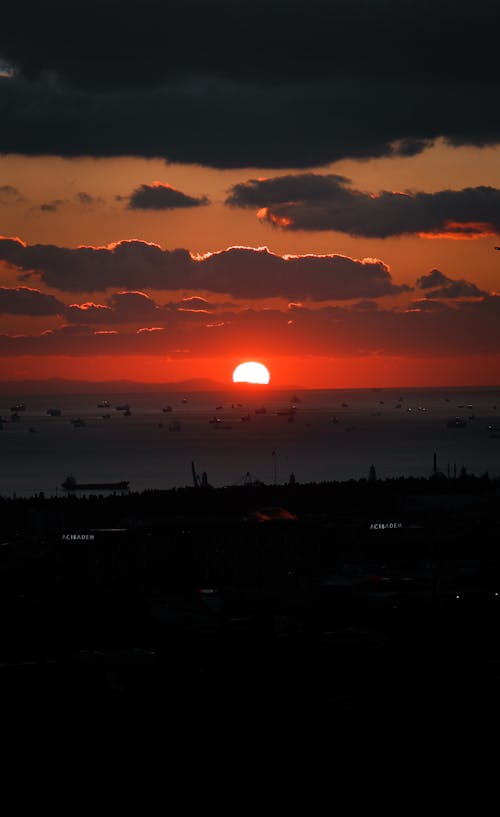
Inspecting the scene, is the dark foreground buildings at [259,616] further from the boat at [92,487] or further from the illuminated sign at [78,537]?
the boat at [92,487]

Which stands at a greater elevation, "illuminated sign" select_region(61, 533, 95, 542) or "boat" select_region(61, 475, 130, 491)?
"boat" select_region(61, 475, 130, 491)

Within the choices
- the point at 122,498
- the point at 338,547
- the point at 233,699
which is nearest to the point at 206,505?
the point at 122,498

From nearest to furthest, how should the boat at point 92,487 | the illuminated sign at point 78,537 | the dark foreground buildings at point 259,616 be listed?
the dark foreground buildings at point 259,616, the illuminated sign at point 78,537, the boat at point 92,487

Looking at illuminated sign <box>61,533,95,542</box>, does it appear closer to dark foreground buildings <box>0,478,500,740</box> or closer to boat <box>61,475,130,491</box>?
dark foreground buildings <box>0,478,500,740</box>

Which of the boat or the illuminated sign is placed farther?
the boat

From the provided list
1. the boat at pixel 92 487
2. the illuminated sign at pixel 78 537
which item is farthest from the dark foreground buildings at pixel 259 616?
the boat at pixel 92 487

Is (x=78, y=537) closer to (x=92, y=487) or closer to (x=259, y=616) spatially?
(x=259, y=616)

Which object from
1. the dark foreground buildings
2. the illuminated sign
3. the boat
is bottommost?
the dark foreground buildings

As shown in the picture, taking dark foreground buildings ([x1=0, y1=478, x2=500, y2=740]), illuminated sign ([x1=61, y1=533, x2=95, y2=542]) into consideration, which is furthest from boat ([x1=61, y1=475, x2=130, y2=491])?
illuminated sign ([x1=61, y1=533, x2=95, y2=542])

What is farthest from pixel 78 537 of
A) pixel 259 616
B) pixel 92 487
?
pixel 92 487

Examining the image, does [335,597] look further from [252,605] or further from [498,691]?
[498,691]

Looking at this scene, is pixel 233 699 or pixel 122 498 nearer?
pixel 233 699
